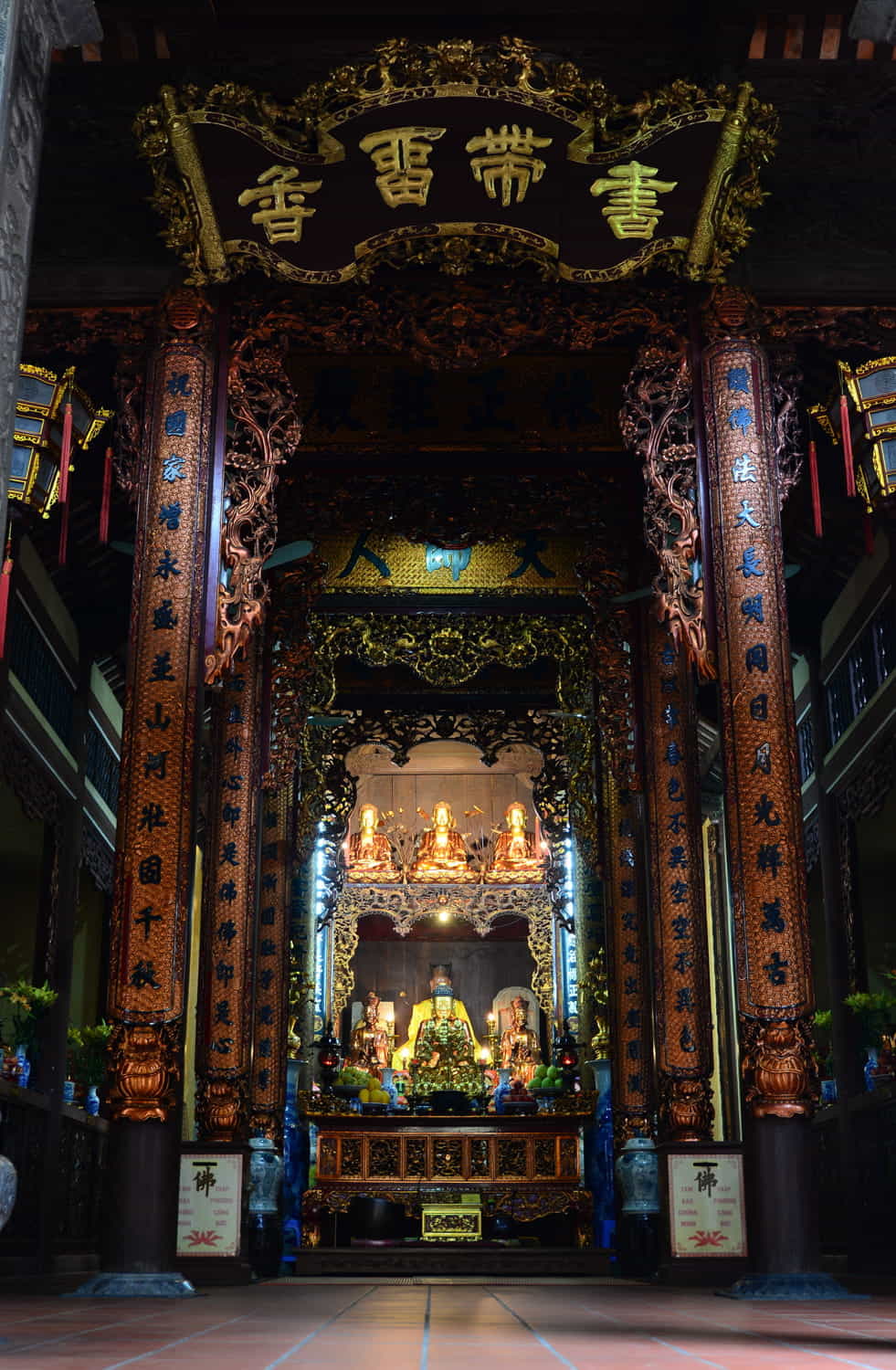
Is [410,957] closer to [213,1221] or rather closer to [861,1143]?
[861,1143]

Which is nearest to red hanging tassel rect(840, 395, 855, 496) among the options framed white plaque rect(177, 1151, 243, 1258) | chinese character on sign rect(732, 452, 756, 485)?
chinese character on sign rect(732, 452, 756, 485)

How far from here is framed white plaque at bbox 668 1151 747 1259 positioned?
7.94 metres

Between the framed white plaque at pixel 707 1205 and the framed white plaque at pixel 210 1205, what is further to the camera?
the framed white plaque at pixel 210 1205

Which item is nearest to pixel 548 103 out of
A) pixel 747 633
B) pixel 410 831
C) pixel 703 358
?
pixel 703 358

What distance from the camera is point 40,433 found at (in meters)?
6.92

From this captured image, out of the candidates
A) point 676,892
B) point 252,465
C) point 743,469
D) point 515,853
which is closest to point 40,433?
point 252,465

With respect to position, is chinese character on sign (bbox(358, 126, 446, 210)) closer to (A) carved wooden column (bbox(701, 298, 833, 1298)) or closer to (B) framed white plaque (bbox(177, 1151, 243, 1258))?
(A) carved wooden column (bbox(701, 298, 833, 1298))

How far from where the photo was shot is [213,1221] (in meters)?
8.12

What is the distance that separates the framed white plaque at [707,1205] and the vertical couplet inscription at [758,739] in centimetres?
224

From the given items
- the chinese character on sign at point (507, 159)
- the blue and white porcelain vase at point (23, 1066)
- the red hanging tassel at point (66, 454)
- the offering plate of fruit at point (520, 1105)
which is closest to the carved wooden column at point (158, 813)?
the red hanging tassel at point (66, 454)

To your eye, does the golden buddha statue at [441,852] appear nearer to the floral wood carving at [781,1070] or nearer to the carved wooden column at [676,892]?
the carved wooden column at [676,892]


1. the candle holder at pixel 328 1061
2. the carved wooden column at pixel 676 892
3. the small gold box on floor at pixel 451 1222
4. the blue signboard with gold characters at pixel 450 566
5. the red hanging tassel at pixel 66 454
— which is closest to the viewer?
the red hanging tassel at pixel 66 454

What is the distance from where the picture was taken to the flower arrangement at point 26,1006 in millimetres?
10266

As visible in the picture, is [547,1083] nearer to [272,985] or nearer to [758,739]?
[272,985]
